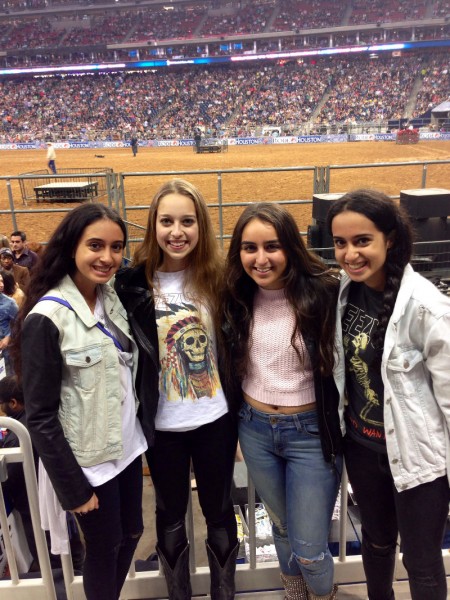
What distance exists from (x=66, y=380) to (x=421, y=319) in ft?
4.51

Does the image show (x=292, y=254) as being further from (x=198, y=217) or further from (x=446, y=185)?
(x=446, y=185)

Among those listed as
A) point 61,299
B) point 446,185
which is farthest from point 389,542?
point 446,185

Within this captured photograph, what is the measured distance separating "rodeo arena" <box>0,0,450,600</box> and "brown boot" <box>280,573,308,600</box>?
0.30 m

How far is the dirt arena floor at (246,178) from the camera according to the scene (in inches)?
473

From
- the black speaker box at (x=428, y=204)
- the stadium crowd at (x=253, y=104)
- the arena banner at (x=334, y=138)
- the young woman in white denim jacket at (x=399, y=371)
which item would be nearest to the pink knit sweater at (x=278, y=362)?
the young woman in white denim jacket at (x=399, y=371)

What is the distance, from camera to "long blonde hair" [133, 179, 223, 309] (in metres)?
2.16

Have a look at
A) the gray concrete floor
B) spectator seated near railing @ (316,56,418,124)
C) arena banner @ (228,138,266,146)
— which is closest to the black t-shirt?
the gray concrete floor

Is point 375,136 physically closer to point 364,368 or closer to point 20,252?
point 20,252

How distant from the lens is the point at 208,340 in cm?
216

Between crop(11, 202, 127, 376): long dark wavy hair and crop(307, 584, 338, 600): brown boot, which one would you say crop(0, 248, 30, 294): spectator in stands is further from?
crop(307, 584, 338, 600): brown boot

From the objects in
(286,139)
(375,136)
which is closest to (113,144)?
(286,139)

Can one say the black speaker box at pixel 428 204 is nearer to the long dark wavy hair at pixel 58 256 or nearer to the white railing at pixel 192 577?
the white railing at pixel 192 577

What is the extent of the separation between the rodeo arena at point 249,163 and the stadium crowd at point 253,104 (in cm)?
18

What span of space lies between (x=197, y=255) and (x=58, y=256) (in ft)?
2.02
